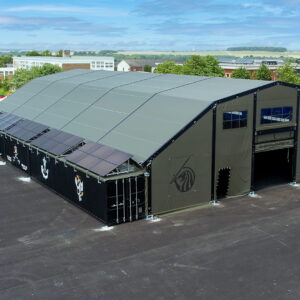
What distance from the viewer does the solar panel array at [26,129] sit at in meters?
30.5

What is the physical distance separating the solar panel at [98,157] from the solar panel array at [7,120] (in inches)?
483

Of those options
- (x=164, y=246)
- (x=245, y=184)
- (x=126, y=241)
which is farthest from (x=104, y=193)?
(x=245, y=184)

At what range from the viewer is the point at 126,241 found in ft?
62.5

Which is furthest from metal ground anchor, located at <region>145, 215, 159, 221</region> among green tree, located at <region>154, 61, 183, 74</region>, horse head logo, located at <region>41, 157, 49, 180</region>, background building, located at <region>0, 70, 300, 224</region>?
green tree, located at <region>154, 61, 183, 74</region>

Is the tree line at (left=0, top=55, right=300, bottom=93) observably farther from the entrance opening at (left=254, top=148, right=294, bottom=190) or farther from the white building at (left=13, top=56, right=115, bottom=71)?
the entrance opening at (left=254, top=148, right=294, bottom=190)

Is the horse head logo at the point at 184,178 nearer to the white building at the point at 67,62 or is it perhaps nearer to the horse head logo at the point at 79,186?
the horse head logo at the point at 79,186

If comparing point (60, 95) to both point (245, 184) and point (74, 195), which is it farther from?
point (245, 184)

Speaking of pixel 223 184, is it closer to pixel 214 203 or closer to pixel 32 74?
pixel 214 203

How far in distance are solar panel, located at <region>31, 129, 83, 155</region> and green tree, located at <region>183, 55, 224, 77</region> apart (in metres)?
60.2

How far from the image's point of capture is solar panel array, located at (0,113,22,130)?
34.7 metres

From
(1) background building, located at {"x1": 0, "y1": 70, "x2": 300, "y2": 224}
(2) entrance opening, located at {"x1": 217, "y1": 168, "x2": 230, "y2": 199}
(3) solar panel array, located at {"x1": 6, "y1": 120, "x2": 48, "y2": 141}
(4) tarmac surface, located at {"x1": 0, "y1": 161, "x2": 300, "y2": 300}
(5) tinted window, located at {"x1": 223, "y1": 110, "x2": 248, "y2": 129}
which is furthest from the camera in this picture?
(3) solar panel array, located at {"x1": 6, "y1": 120, "x2": 48, "y2": 141}

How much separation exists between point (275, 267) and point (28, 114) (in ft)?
84.8

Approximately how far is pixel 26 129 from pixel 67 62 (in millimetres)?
87965

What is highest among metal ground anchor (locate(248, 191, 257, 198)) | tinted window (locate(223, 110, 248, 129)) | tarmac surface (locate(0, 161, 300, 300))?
tinted window (locate(223, 110, 248, 129))
